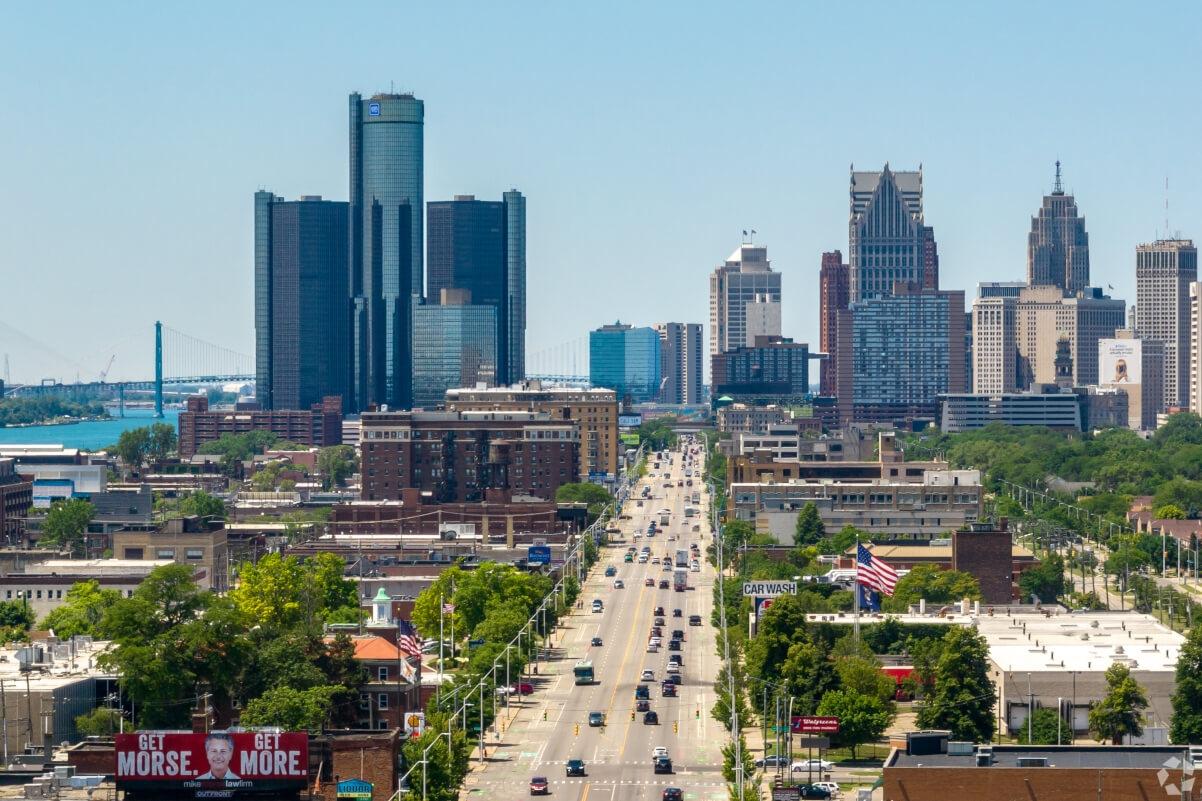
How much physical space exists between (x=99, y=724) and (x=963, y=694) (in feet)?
104

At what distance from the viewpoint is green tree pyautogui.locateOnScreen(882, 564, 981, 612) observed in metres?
143

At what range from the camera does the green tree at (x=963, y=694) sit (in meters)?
98.8

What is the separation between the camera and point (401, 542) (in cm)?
17725

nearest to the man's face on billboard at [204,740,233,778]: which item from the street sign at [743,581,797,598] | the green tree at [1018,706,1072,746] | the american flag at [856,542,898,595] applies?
the green tree at [1018,706,1072,746]

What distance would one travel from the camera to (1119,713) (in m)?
98.9

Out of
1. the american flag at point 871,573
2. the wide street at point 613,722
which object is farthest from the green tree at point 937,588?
the american flag at point 871,573

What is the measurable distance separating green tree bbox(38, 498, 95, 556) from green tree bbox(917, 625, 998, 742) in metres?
97.6

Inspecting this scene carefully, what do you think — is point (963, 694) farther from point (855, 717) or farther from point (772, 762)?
point (772, 762)

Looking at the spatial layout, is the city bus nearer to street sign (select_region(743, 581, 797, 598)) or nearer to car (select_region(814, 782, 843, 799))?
street sign (select_region(743, 581, 797, 598))

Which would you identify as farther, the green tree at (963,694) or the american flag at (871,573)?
the american flag at (871,573)

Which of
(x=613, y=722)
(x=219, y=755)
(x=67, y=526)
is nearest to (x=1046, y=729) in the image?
(x=613, y=722)

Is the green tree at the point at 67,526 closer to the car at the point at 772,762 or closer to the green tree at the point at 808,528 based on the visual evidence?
the green tree at the point at 808,528

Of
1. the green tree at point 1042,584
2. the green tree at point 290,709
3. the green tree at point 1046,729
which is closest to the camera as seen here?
the green tree at point 290,709

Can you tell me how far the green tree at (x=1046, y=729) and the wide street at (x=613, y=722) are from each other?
1141 centimetres
